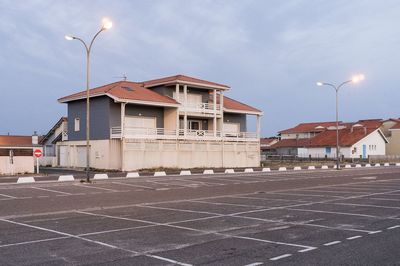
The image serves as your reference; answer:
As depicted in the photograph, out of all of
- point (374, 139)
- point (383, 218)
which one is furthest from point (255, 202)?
point (374, 139)

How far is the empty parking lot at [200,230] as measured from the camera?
7754mm

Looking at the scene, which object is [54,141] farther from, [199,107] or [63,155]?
[199,107]

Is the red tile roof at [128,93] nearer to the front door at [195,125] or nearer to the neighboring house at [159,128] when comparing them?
the neighboring house at [159,128]

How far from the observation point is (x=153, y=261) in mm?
7473

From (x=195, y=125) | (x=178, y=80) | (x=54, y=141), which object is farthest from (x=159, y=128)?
(x=54, y=141)

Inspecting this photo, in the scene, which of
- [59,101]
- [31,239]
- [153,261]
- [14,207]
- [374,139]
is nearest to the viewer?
[153,261]

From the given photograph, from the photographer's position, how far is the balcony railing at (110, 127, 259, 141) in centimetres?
4076

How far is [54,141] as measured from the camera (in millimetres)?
49375

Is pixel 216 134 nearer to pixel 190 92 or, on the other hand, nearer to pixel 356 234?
pixel 190 92

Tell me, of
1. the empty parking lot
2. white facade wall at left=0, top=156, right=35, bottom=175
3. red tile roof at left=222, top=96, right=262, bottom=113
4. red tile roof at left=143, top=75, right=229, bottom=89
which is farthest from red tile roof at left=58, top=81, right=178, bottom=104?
the empty parking lot

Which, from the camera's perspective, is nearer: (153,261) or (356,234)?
(153,261)

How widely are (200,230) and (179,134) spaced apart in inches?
1392

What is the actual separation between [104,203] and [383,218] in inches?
341

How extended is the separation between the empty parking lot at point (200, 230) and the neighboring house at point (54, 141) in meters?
29.9
